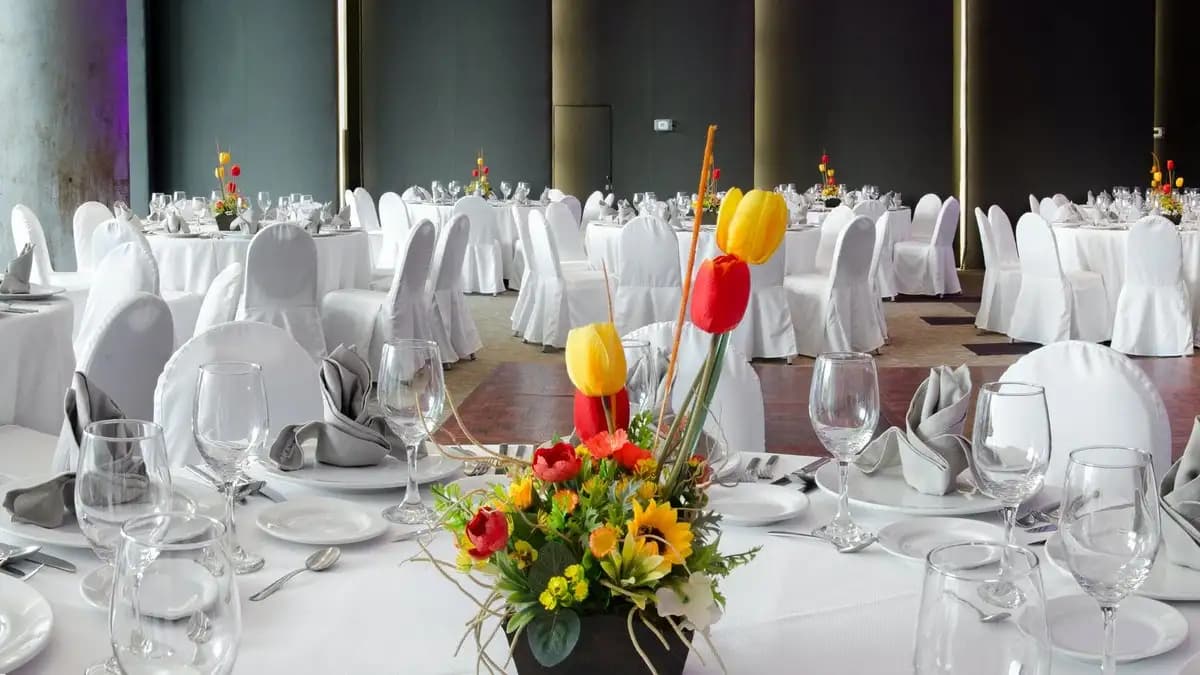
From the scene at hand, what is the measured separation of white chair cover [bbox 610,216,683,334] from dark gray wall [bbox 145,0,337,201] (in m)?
5.76

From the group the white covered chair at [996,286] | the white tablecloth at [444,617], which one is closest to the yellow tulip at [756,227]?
the white tablecloth at [444,617]

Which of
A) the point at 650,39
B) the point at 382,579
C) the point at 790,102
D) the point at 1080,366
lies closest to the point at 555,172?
the point at 650,39

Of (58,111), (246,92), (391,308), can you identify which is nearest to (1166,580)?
(391,308)

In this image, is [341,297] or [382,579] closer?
[382,579]

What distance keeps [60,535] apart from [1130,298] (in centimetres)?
716

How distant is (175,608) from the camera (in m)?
0.85

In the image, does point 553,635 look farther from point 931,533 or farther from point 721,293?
point 931,533

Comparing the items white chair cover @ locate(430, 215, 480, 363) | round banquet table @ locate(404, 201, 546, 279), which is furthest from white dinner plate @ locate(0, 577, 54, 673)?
round banquet table @ locate(404, 201, 546, 279)

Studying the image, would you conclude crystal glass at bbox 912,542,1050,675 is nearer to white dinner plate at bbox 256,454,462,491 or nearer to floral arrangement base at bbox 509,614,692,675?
floral arrangement base at bbox 509,614,692,675

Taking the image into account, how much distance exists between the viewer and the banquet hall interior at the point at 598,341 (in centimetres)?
110

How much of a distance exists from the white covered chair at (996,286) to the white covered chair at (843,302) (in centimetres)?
112

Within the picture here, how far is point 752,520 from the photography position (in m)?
1.72

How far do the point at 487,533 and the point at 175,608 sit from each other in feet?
0.89

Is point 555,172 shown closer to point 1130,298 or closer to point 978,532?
point 1130,298
